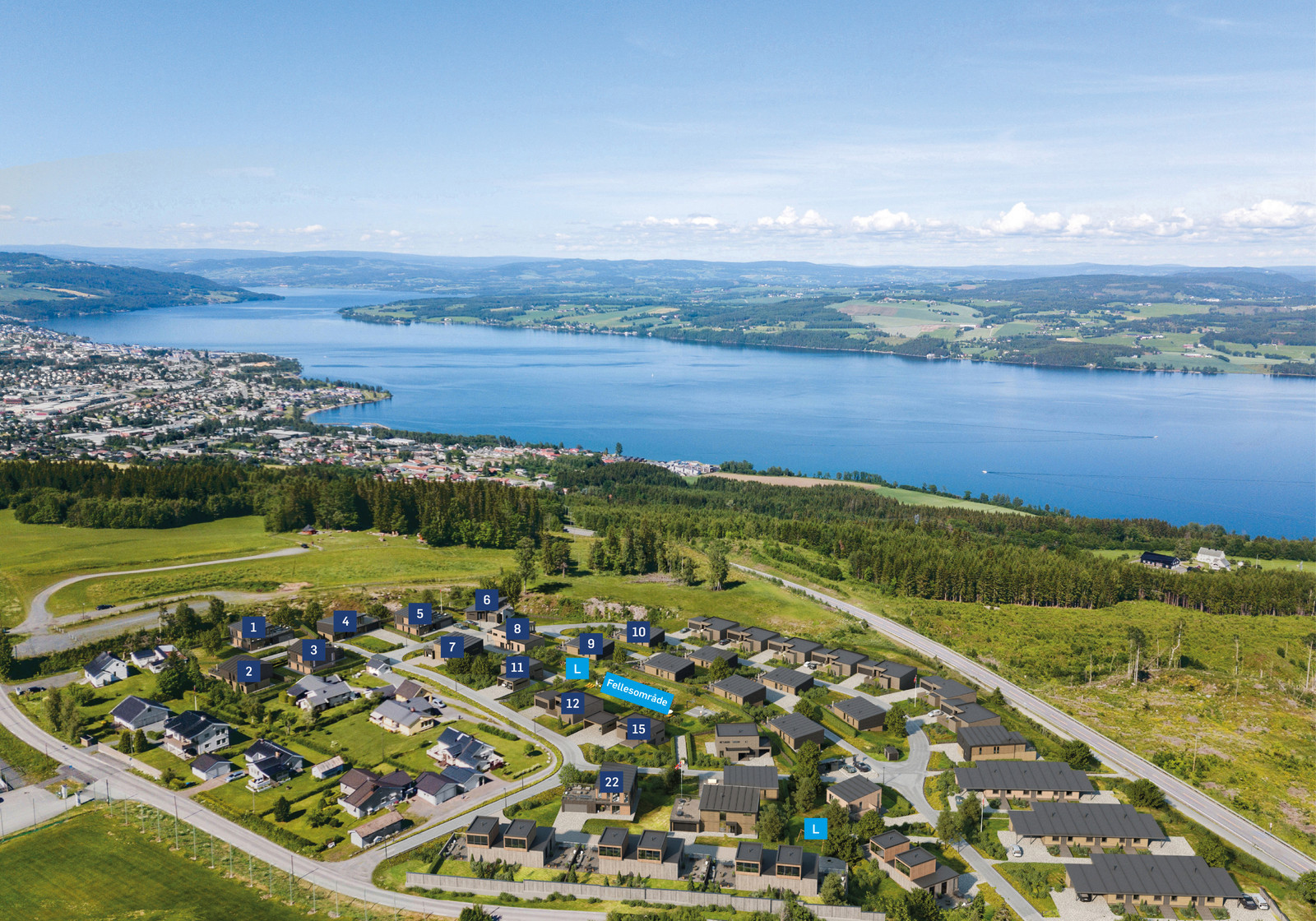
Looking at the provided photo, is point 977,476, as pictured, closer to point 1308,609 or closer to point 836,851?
point 1308,609

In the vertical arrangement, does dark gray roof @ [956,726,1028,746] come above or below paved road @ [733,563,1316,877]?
above

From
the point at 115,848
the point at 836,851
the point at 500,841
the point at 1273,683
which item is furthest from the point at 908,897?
the point at 1273,683

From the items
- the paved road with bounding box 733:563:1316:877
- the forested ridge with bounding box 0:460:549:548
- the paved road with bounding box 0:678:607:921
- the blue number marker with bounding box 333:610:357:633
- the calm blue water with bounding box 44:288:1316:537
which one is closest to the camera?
the paved road with bounding box 0:678:607:921

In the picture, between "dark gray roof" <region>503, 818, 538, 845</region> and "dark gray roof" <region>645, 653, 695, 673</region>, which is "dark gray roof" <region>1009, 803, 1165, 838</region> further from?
"dark gray roof" <region>645, 653, 695, 673</region>

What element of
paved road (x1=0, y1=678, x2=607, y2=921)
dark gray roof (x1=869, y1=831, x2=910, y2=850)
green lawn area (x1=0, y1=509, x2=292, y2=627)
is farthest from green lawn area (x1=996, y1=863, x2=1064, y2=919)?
green lawn area (x1=0, y1=509, x2=292, y2=627)

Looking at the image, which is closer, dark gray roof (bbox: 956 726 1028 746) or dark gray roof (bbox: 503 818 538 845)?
dark gray roof (bbox: 503 818 538 845)

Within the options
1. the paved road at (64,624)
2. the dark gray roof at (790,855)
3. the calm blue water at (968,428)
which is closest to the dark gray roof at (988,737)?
the dark gray roof at (790,855)
